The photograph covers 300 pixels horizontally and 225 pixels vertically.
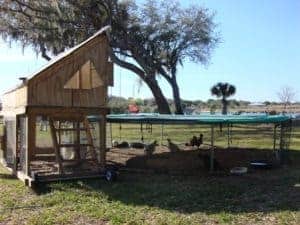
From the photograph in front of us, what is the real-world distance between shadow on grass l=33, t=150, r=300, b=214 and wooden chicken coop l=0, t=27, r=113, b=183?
39.7 inches

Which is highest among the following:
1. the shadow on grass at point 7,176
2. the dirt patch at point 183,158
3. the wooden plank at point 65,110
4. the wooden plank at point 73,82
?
the wooden plank at point 73,82

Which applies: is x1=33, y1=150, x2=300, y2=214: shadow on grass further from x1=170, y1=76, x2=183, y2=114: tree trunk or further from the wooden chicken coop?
x1=170, y1=76, x2=183, y2=114: tree trunk

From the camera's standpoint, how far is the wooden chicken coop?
Answer: 518 inches

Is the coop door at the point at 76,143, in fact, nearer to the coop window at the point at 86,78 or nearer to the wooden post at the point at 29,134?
the wooden post at the point at 29,134

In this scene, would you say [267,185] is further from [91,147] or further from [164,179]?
[91,147]

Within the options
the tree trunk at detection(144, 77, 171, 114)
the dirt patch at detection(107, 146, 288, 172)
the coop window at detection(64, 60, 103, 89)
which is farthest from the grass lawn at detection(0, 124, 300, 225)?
the tree trunk at detection(144, 77, 171, 114)

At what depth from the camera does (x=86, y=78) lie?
1373 cm

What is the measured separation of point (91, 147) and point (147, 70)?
27.2m

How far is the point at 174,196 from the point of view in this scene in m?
11.2

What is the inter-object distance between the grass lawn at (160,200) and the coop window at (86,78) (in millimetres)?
2337

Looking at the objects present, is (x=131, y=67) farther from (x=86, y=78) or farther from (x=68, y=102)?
(x=68, y=102)

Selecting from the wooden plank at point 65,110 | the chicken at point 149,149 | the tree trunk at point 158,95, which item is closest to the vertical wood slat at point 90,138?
the wooden plank at point 65,110

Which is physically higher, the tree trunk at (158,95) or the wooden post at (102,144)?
the tree trunk at (158,95)

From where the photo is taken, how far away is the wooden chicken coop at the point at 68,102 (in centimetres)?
1315
